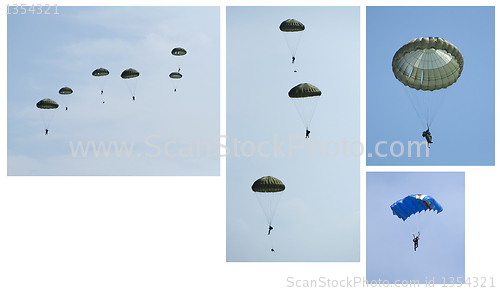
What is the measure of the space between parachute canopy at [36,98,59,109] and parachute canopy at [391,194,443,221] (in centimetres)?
1476

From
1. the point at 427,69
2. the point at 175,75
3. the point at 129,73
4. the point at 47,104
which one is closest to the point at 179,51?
the point at 175,75

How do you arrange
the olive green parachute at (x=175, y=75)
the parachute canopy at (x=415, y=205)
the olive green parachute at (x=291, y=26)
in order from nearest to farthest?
1. the parachute canopy at (x=415, y=205)
2. the olive green parachute at (x=291, y=26)
3. the olive green parachute at (x=175, y=75)

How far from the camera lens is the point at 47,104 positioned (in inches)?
896

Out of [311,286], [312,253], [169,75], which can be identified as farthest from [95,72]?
[312,253]

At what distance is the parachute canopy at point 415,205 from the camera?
701 inches

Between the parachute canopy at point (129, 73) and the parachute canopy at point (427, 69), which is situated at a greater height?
the parachute canopy at point (129, 73)

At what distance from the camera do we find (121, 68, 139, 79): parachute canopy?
22.5 metres

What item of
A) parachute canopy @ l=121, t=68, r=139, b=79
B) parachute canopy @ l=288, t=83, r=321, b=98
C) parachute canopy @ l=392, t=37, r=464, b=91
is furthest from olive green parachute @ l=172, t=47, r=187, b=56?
parachute canopy @ l=392, t=37, r=464, b=91

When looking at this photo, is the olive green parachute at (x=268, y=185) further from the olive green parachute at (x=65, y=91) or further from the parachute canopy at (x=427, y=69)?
the olive green parachute at (x=65, y=91)

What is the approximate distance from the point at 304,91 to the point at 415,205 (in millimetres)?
5390

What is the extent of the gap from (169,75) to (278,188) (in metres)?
8.76

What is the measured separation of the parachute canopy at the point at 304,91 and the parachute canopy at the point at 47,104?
10928 millimetres

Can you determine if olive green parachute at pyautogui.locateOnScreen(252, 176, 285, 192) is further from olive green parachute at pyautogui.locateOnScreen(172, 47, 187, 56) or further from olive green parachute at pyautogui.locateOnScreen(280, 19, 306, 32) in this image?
olive green parachute at pyautogui.locateOnScreen(172, 47, 187, 56)

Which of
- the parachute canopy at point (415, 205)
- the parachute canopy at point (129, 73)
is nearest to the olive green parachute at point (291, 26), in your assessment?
the parachute canopy at point (415, 205)
